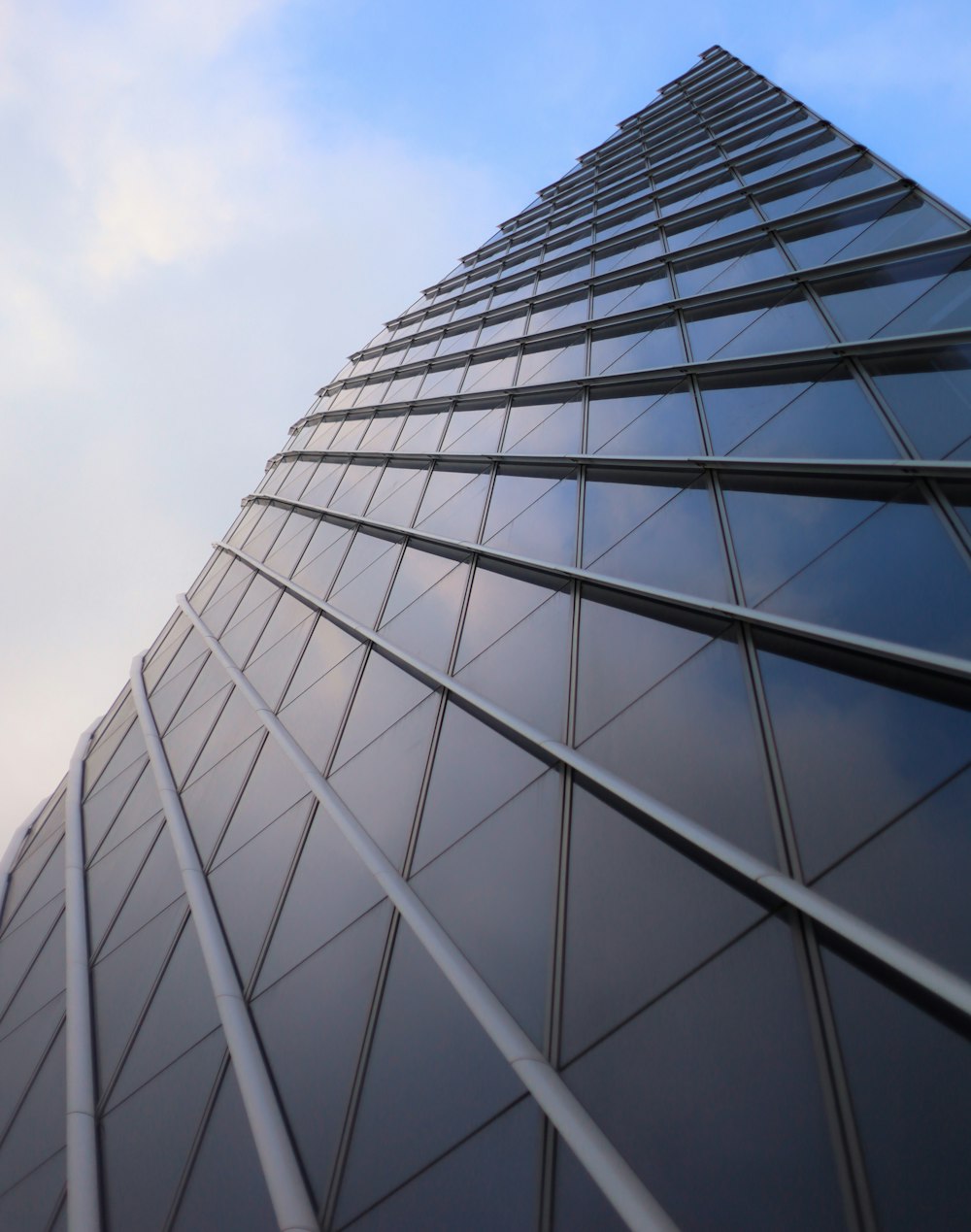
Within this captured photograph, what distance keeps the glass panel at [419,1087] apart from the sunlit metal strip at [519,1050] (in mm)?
106

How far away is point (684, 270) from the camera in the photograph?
57.5ft

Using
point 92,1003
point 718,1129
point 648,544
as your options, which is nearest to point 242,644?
point 92,1003

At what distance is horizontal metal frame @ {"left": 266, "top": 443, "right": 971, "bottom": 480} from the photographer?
23.1 ft

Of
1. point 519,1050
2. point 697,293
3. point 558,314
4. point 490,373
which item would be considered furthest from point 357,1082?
point 558,314

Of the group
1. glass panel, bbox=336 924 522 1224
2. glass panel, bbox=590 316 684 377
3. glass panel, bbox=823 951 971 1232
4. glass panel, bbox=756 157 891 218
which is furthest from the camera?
glass panel, bbox=756 157 891 218

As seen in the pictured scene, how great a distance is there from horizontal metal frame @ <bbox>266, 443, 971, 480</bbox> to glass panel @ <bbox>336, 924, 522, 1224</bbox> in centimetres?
569

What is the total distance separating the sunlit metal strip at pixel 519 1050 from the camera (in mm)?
4098

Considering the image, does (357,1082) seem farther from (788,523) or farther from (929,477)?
(929,477)

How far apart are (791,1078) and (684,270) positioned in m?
16.7

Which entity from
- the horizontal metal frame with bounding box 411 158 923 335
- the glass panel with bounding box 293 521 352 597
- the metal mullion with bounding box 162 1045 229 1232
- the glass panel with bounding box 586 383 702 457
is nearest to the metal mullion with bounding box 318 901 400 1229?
the metal mullion with bounding box 162 1045 229 1232

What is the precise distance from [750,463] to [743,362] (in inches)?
117

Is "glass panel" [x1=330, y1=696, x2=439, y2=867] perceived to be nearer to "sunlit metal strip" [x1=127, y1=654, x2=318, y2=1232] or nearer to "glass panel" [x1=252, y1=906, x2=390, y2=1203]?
"glass panel" [x1=252, y1=906, x2=390, y2=1203]

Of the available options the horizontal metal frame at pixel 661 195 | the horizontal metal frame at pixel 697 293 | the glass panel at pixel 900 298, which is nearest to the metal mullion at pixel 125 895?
the glass panel at pixel 900 298

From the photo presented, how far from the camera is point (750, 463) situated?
30.4 feet
